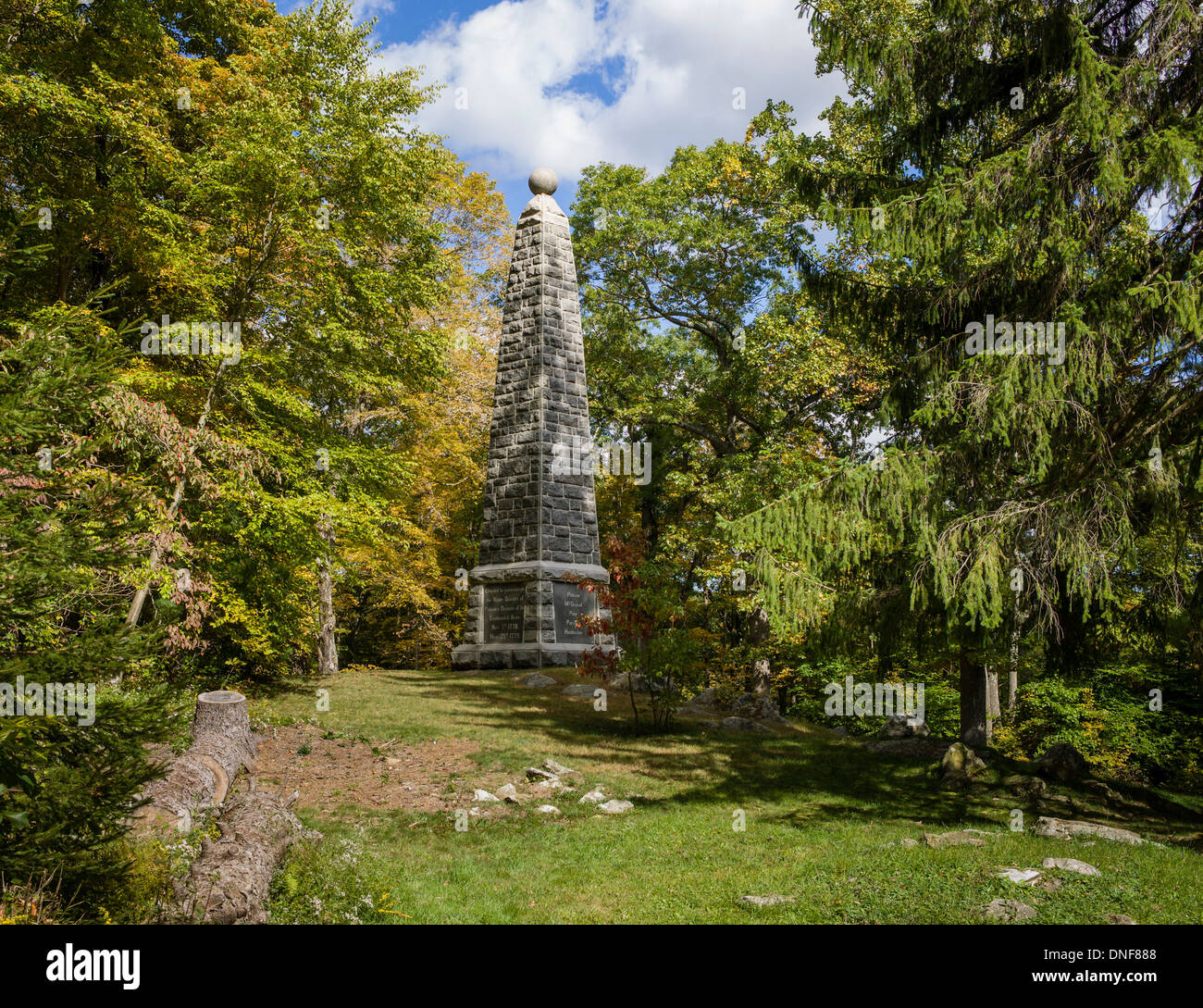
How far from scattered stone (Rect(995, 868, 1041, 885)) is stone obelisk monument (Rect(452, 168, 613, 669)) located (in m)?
11.9

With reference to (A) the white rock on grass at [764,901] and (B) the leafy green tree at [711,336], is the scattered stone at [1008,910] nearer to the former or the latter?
(A) the white rock on grass at [764,901]

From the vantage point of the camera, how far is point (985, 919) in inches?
189

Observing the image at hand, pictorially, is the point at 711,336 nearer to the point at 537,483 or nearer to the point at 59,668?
the point at 537,483

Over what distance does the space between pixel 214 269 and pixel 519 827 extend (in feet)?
28.9

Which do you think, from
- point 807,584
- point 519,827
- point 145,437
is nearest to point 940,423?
point 807,584

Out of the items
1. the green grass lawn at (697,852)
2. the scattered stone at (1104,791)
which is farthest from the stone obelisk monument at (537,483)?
the scattered stone at (1104,791)

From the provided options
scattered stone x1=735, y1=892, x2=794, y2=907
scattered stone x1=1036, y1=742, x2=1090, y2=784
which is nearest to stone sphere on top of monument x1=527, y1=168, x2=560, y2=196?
scattered stone x1=1036, y1=742, x2=1090, y2=784

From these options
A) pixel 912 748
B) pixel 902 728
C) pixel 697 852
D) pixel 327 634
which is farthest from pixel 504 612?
pixel 697 852

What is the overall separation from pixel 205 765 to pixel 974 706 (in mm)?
10042

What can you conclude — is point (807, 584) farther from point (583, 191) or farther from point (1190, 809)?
point (583, 191)

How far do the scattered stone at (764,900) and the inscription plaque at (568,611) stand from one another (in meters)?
12.2

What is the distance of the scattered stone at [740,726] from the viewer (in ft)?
42.8

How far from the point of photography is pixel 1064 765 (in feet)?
31.2

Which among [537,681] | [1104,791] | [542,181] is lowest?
[1104,791]
